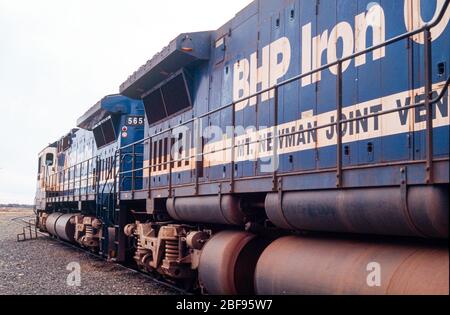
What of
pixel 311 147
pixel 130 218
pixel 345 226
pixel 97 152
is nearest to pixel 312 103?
pixel 311 147

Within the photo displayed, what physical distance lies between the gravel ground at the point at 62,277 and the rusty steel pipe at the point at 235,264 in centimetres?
236

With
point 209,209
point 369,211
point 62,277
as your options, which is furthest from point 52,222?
point 369,211

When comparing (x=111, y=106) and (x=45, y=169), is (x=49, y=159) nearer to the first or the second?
(x=45, y=169)

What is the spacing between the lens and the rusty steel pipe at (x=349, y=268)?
3883 mm

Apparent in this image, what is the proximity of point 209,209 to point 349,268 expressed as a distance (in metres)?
2.93

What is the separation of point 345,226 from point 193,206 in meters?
3.41

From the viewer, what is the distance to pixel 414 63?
497cm

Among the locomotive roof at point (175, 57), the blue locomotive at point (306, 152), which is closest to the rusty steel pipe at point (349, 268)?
the blue locomotive at point (306, 152)

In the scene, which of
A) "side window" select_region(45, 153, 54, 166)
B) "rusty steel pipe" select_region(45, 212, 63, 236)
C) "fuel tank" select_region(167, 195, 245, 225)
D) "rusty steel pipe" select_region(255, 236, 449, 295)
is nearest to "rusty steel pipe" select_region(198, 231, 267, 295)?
"fuel tank" select_region(167, 195, 245, 225)

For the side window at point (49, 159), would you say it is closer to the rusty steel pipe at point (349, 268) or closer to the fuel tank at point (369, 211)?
the rusty steel pipe at point (349, 268)

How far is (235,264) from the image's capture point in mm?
6641

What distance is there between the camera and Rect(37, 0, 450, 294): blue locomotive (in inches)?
164
